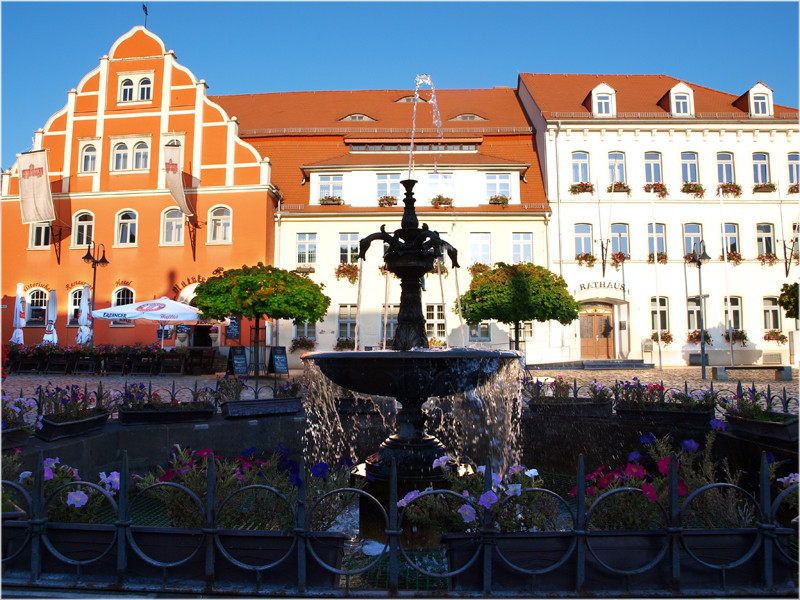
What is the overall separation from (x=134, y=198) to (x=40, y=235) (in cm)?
443

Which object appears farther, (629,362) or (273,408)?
(629,362)

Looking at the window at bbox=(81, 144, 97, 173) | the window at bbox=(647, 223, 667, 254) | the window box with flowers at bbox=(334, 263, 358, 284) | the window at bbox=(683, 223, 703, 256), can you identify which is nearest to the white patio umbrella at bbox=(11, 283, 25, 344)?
the window at bbox=(81, 144, 97, 173)

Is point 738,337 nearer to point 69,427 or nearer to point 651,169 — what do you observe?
point 651,169

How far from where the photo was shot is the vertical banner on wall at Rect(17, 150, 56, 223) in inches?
902

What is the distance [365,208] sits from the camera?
24.3 metres

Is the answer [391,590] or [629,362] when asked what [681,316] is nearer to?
[629,362]

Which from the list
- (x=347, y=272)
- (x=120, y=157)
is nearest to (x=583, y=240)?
(x=347, y=272)

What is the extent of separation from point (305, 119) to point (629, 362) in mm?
18556

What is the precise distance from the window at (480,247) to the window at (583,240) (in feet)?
12.0

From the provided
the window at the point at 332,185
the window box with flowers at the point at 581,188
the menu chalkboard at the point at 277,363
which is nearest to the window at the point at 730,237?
the window box with flowers at the point at 581,188

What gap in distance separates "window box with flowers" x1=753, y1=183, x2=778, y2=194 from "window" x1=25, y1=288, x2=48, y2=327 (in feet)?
98.4

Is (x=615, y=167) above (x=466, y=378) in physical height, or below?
above

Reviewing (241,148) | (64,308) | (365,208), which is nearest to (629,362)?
(365,208)

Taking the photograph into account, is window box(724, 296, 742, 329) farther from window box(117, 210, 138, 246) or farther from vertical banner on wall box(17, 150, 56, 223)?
vertical banner on wall box(17, 150, 56, 223)
